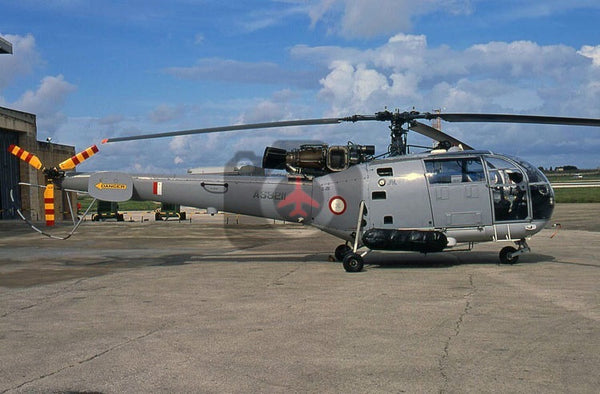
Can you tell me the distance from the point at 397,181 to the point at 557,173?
140 meters

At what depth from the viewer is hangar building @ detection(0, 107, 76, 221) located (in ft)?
132

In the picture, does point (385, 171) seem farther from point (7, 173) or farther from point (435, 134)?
point (7, 173)

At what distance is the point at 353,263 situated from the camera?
13500 mm

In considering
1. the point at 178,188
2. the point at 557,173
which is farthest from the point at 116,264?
the point at 557,173

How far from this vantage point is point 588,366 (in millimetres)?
5934

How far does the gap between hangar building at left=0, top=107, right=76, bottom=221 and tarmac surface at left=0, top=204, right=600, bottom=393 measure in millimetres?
27593

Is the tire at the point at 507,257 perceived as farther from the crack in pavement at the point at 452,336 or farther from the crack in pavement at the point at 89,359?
the crack in pavement at the point at 89,359

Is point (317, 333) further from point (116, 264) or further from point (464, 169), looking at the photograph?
point (116, 264)

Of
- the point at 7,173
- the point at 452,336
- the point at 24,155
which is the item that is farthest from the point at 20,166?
the point at 452,336

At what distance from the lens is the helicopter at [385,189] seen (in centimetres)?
1370

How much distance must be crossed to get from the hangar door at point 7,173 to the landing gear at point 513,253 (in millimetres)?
35423

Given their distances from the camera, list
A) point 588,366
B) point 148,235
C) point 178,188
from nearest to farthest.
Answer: point 588,366, point 178,188, point 148,235

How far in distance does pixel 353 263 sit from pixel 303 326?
5664 mm

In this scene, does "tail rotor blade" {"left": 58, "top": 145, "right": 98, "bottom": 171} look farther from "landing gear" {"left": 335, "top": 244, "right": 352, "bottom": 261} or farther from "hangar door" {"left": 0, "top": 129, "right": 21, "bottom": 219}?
"hangar door" {"left": 0, "top": 129, "right": 21, "bottom": 219}
